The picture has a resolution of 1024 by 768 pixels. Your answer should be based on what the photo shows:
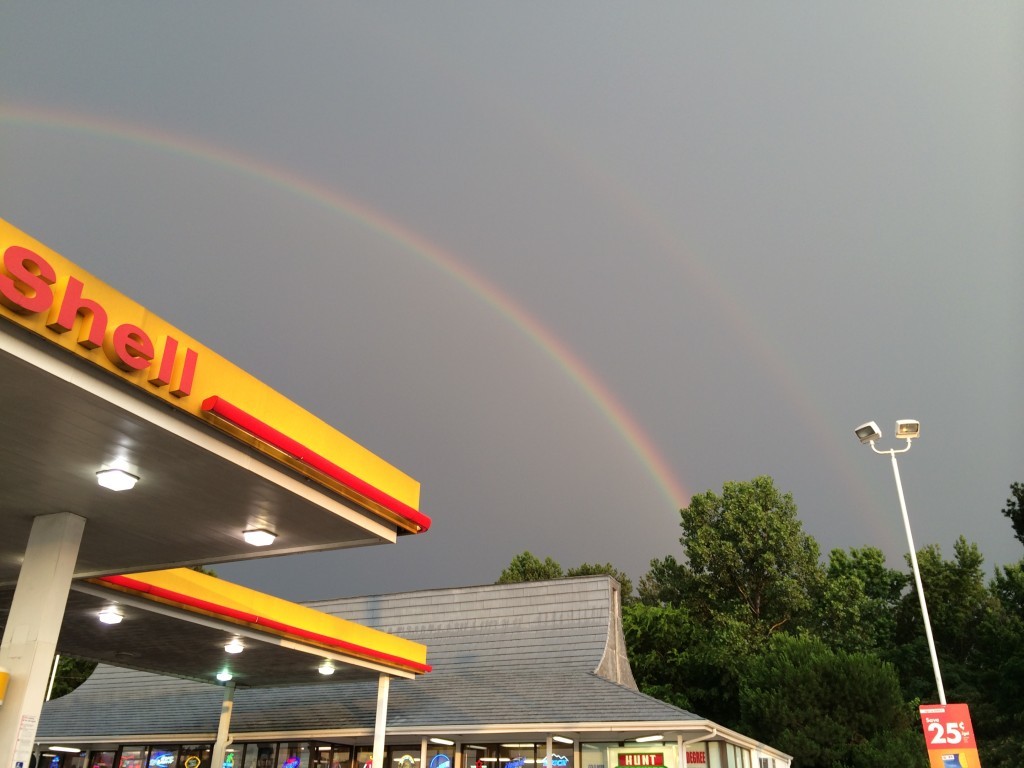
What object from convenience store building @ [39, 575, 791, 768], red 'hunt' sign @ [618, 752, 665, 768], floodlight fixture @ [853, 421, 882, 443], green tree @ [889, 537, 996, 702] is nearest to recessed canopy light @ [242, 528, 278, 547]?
convenience store building @ [39, 575, 791, 768]

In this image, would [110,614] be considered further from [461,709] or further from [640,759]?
[640,759]

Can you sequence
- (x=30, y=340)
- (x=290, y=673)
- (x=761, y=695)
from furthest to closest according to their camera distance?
1. (x=761, y=695)
2. (x=290, y=673)
3. (x=30, y=340)

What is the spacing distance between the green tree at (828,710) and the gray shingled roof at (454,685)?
371 inches

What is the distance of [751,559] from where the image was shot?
161 ft

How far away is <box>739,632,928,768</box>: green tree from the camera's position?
31.5 metres

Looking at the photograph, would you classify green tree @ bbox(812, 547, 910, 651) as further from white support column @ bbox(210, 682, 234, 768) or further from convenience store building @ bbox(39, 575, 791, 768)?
white support column @ bbox(210, 682, 234, 768)

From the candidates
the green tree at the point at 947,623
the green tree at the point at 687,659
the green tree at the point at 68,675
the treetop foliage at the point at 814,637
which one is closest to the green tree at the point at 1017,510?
the treetop foliage at the point at 814,637

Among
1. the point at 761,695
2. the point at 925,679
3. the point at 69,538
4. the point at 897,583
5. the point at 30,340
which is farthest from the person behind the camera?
the point at 897,583

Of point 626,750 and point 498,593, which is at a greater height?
point 498,593

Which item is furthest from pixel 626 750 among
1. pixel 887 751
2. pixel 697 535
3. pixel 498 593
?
pixel 697 535

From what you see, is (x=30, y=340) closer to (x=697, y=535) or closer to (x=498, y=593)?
(x=498, y=593)

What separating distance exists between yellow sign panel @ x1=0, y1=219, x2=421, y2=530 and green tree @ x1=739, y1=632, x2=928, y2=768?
29899 mm

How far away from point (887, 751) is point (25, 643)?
3146cm

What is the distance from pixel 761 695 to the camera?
34844mm
